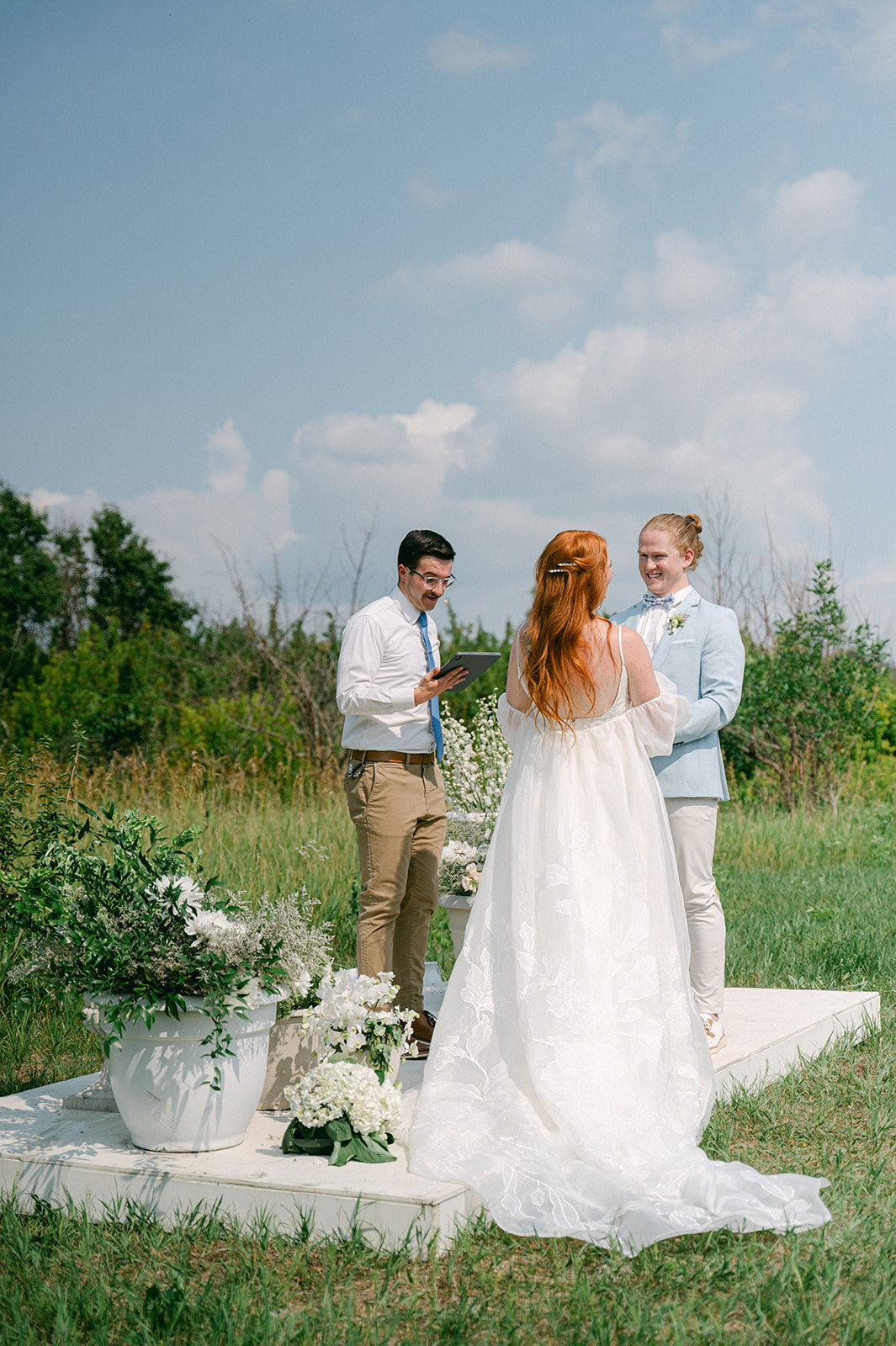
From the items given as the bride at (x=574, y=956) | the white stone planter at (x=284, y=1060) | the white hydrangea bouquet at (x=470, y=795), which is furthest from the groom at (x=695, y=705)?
the white stone planter at (x=284, y=1060)

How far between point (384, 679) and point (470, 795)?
74.2 inches

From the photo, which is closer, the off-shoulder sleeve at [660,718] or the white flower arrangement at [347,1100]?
the white flower arrangement at [347,1100]

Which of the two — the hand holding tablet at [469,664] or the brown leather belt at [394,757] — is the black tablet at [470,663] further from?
the brown leather belt at [394,757]

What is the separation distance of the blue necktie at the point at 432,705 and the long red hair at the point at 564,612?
3.16ft

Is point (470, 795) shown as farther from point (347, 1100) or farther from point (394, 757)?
point (347, 1100)

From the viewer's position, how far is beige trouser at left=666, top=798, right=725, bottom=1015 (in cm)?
432

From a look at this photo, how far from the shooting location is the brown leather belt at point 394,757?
4.44 m

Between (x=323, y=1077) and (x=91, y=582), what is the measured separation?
84.3 ft

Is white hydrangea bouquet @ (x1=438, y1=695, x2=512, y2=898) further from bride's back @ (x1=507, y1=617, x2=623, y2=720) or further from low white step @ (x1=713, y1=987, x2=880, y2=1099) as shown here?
bride's back @ (x1=507, y1=617, x2=623, y2=720)

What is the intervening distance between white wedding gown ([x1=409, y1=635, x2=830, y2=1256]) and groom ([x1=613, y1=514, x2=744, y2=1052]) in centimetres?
58

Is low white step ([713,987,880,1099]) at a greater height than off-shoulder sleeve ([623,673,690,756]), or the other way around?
off-shoulder sleeve ([623,673,690,756])

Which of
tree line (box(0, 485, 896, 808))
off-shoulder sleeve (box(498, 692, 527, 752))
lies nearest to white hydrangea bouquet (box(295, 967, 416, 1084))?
off-shoulder sleeve (box(498, 692, 527, 752))

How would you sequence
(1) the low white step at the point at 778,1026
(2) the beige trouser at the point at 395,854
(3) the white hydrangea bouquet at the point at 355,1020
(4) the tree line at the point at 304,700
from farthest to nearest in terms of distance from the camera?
(4) the tree line at the point at 304,700
(2) the beige trouser at the point at 395,854
(1) the low white step at the point at 778,1026
(3) the white hydrangea bouquet at the point at 355,1020

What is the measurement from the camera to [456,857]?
18.0ft
